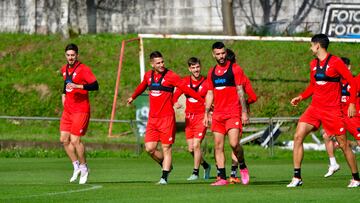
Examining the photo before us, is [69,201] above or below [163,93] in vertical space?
below

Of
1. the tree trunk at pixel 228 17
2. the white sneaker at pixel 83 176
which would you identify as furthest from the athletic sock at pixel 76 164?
the tree trunk at pixel 228 17

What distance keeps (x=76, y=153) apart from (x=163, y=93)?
2.27 m

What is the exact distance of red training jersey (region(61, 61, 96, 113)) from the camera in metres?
21.3

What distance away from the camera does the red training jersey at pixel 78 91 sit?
21.3 metres

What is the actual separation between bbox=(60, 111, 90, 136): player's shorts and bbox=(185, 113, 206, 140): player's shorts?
370cm

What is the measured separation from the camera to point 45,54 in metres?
43.2

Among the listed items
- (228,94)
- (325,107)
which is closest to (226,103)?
(228,94)

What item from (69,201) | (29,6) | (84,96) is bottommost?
(69,201)

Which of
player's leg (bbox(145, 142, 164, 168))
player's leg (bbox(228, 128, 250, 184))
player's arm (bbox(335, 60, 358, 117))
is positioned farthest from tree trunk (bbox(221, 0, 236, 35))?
player's arm (bbox(335, 60, 358, 117))

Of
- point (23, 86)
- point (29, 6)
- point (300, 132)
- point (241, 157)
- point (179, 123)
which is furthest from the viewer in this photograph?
point (29, 6)

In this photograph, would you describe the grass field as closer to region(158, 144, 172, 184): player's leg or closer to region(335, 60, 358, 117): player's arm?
region(158, 144, 172, 184): player's leg

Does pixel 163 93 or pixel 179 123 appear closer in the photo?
pixel 163 93

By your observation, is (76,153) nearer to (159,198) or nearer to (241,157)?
(241,157)

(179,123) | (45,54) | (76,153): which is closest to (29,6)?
(45,54)
